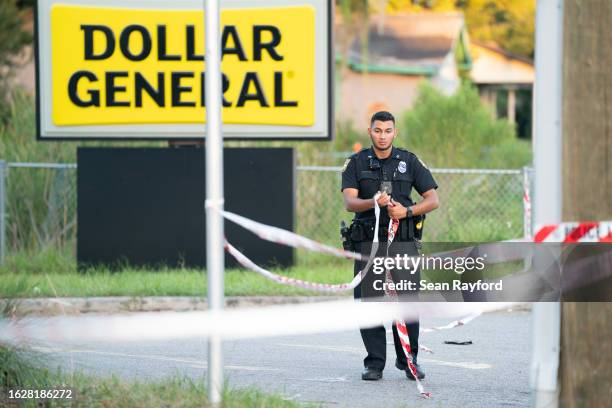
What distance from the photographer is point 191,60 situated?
15219 mm

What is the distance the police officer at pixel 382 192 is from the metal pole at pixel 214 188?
2.13 meters

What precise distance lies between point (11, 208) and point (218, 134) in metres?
11.6

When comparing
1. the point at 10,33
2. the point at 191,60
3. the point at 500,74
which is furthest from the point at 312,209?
the point at 500,74

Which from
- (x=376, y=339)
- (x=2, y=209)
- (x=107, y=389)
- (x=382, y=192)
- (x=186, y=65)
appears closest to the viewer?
(x=107, y=389)

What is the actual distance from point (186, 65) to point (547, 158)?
32.4ft

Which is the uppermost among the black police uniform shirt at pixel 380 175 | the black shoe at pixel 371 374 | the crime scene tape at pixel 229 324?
the black police uniform shirt at pixel 380 175

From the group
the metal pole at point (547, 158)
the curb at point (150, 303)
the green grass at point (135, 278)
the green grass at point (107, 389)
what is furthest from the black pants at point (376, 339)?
the curb at point (150, 303)

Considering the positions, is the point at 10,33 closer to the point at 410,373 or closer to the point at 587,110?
the point at 410,373

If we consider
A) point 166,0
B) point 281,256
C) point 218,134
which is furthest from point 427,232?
point 218,134

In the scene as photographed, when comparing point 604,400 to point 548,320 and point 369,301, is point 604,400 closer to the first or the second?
point 548,320

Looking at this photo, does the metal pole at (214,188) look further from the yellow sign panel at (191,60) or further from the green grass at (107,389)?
the yellow sign panel at (191,60)

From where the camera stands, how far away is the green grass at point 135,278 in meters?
13.5

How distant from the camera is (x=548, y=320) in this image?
590cm

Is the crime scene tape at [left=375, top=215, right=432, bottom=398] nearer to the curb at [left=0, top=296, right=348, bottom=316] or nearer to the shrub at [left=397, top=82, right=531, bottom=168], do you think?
the curb at [left=0, top=296, right=348, bottom=316]
